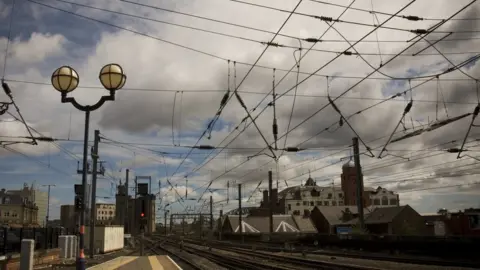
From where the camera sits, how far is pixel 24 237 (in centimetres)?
2661

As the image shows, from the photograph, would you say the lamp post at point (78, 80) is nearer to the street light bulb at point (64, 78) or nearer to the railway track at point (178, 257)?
the street light bulb at point (64, 78)

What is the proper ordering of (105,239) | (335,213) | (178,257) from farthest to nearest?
(335,213) < (105,239) < (178,257)

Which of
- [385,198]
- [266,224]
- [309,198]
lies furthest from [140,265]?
[385,198]

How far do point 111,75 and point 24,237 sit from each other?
19352mm

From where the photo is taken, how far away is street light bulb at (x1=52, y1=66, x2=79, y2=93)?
10.9m

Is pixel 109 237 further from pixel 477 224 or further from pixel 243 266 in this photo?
pixel 477 224

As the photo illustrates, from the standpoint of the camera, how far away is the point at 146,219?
27.5 metres

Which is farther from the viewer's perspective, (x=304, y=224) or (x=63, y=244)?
(x=304, y=224)

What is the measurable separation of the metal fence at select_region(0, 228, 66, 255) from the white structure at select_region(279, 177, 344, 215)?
112658 millimetres

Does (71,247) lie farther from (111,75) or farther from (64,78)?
(111,75)

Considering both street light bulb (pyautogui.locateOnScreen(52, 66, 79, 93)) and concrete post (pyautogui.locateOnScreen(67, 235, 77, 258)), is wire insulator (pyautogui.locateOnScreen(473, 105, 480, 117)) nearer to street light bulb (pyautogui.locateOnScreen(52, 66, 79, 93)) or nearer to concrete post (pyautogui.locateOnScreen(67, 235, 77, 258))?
street light bulb (pyautogui.locateOnScreen(52, 66, 79, 93))

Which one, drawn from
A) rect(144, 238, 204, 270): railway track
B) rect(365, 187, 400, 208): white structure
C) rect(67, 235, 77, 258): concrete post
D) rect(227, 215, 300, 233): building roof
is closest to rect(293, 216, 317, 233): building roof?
rect(227, 215, 300, 233): building roof

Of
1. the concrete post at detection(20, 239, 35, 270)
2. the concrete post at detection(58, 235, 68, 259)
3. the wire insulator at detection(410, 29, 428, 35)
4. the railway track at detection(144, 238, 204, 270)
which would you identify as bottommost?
the railway track at detection(144, 238, 204, 270)

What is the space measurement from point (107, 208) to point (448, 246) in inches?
6105
